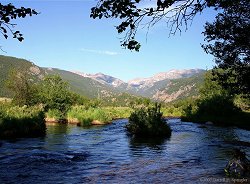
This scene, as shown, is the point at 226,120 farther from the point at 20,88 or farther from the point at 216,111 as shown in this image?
the point at 20,88

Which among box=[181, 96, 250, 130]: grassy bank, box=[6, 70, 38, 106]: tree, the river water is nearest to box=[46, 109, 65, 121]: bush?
box=[6, 70, 38, 106]: tree

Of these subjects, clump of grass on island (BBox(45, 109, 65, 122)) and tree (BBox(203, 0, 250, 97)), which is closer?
tree (BBox(203, 0, 250, 97))

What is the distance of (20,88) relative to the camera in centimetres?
6619

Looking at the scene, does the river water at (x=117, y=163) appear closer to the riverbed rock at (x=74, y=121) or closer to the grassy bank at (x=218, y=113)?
the riverbed rock at (x=74, y=121)

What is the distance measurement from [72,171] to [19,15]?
39.4 ft

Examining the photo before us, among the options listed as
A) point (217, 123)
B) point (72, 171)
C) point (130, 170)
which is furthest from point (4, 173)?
point (217, 123)

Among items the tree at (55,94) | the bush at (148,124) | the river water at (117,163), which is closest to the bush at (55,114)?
the tree at (55,94)

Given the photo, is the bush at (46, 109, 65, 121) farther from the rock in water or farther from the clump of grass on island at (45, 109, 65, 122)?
the rock in water

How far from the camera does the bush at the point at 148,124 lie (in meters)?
34.1

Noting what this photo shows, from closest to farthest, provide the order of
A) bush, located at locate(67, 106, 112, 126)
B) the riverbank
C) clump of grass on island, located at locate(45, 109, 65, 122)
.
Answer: the riverbank → bush, located at locate(67, 106, 112, 126) → clump of grass on island, located at locate(45, 109, 65, 122)

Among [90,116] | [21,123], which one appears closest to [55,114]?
[90,116]

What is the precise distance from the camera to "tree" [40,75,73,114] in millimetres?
64062

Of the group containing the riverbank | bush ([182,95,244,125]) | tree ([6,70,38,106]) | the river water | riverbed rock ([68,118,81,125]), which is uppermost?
tree ([6,70,38,106])

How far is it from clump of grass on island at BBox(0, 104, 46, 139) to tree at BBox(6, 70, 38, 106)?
2648 cm
